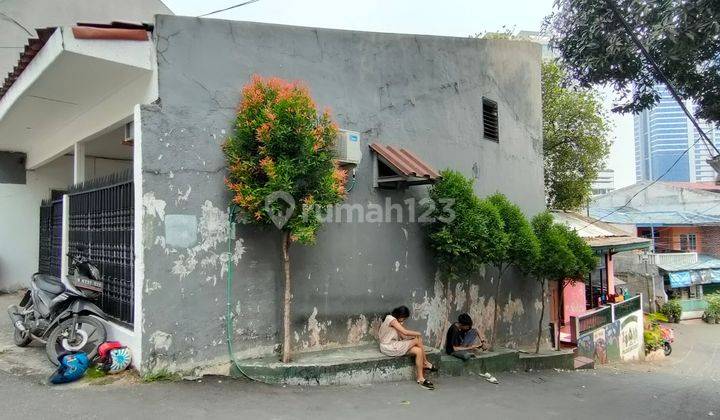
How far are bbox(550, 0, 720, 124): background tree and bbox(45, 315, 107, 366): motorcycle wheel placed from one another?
23.4 ft

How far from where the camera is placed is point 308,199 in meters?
5.32

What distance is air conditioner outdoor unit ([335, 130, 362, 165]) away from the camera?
6.29m

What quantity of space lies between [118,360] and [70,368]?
44 centimetres

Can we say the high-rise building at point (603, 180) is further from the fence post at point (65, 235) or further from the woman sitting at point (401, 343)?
the fence post at point (65, 235)

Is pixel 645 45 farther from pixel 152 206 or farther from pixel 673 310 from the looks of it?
pixel 673 310

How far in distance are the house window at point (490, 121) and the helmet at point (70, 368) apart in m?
7.68

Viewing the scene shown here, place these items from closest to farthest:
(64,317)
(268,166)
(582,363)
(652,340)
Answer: (268,166)
(64,317)
(582,363)
(652,340)

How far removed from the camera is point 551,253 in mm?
9320

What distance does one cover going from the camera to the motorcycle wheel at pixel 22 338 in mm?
6134

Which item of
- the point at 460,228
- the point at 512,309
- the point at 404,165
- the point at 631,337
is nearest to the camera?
the point at 404,165

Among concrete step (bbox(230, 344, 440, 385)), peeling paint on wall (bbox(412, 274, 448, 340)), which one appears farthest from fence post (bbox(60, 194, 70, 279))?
peeling paint on wall (bbox(412, 274, 448, 340))

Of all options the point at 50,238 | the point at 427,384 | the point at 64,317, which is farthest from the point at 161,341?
the point at 50,238

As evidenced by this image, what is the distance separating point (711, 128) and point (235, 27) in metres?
7.51

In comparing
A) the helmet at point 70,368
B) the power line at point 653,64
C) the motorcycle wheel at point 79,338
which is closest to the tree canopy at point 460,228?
the power line at point 653,64
